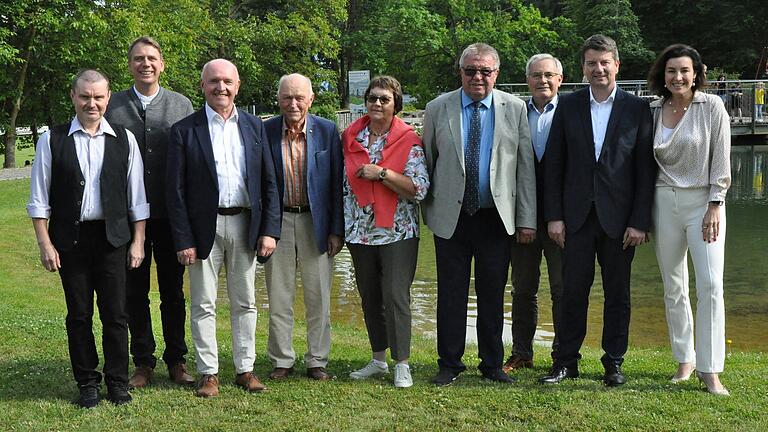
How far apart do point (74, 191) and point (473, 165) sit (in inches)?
99.4

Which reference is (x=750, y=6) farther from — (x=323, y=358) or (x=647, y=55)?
(x=323, y=358)

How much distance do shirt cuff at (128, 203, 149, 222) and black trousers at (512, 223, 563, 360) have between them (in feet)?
8.83

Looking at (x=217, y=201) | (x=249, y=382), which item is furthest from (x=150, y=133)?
(x=249, y=382)

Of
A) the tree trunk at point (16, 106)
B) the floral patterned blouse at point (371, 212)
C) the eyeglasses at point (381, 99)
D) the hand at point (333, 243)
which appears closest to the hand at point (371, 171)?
the floral patterned blouse at point (371, 212)

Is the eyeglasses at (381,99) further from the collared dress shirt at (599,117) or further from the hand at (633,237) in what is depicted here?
the hand at (633,237)

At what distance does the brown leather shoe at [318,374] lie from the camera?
19.8ft

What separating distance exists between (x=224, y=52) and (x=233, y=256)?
3190 centimetres

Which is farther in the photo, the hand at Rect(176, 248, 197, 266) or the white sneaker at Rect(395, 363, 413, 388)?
the white sneaker at Rect(395, 363, 413, 388)

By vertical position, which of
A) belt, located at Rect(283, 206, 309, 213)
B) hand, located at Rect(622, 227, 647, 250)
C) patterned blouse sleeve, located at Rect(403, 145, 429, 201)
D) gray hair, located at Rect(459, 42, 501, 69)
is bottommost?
A: hand, located at Rect(622, 227, 647, 250)

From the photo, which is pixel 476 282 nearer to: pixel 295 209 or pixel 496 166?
pixel 496 166

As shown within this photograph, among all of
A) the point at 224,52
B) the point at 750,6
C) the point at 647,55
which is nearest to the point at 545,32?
the point at 647,55

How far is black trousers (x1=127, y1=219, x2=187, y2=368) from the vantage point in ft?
19.0

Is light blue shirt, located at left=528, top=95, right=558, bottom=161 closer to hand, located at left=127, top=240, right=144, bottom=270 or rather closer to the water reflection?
hand, located at left=127, top=240, right=144, bottom=270

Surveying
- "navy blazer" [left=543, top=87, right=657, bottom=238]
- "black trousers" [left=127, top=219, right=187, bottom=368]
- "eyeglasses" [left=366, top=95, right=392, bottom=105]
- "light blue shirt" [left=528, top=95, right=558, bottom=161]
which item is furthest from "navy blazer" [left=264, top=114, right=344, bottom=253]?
"navy blazer" [left=543, top=87, right=657, bottom=238]
